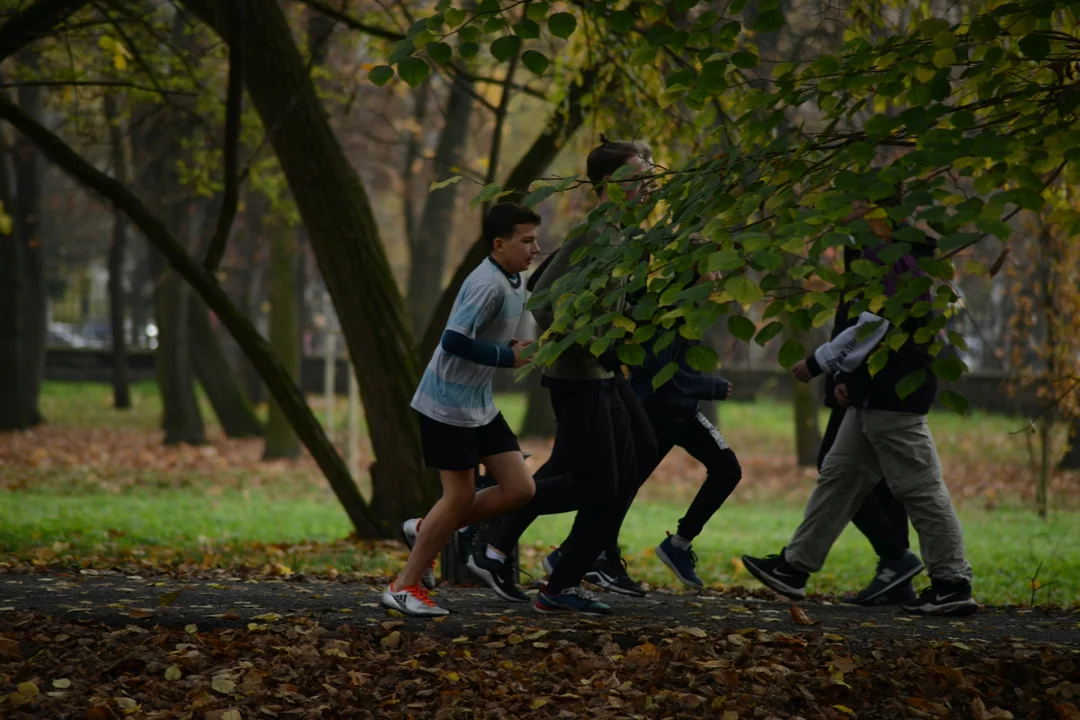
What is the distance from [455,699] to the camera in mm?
4820

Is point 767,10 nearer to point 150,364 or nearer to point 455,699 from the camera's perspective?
point 455,699

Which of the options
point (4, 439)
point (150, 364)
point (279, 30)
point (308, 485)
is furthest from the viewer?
point (150, 364)

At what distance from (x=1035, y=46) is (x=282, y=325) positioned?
16.6 metres

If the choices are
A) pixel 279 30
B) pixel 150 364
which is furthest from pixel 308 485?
pixel 150 364

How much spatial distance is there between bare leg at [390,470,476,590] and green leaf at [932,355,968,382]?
7.15 ft

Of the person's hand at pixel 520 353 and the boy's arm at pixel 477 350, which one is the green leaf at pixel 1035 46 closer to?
the person's hand at pixel 520 353

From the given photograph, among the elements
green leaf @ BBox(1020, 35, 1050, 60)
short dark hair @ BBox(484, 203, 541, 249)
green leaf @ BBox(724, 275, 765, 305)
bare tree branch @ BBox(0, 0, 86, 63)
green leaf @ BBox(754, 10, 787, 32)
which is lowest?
green leaf @ BBox(724, 275, 765, 305)

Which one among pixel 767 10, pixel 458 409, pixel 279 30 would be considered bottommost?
pixel 458 409

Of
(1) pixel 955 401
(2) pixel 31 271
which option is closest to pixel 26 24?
(1) pixel 955 401

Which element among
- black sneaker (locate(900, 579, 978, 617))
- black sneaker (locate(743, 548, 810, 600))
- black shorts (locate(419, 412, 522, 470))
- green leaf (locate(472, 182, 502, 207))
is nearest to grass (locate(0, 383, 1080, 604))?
black sneaker (locate(900, 579, 978, 617))

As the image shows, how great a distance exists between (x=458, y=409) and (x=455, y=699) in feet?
4.22

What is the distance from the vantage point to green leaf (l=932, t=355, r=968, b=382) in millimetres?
4254

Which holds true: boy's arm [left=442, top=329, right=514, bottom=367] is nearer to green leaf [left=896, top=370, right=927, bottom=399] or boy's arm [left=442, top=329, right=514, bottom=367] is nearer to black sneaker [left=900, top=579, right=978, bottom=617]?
green leaf [left=896, top=370, right=927, bottom=399]

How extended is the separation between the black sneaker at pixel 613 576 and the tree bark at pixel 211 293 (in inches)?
121
